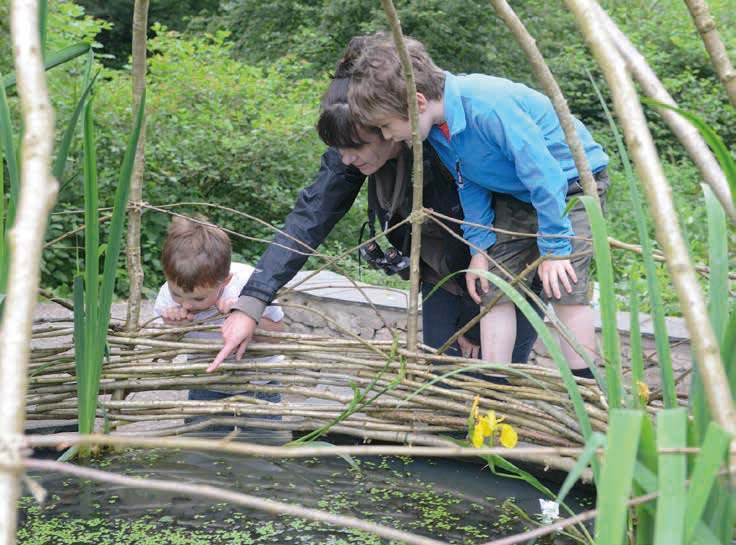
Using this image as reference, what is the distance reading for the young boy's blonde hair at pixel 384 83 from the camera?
1.99 metres

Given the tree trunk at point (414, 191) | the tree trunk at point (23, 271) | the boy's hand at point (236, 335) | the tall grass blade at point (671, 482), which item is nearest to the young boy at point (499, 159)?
the tree trunk at point (414, 191)

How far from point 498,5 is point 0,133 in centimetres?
91

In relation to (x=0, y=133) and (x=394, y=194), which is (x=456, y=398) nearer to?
(x=394, y=194)

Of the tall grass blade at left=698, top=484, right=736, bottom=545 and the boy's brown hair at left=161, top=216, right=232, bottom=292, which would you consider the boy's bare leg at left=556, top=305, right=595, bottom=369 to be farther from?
the tall grass blade at left=698, top=484, right=736, bottom=545

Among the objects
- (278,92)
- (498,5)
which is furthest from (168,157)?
(498,5)

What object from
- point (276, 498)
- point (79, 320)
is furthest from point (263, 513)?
point (79, 320)

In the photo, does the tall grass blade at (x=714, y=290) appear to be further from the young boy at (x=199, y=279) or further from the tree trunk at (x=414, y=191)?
the young boy at (x=199, y=279)

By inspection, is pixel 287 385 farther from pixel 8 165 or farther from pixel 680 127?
pixel 680 127

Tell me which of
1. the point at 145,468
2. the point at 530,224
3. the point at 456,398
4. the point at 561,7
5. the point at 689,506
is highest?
the point at 561,7

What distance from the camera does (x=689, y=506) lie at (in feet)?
2.50

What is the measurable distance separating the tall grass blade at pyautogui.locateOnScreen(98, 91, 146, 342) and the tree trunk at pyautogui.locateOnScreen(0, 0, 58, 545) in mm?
1056

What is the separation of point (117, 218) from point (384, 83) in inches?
29.8

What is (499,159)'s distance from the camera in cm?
211

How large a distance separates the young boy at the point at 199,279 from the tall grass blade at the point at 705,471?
5.42 feet
